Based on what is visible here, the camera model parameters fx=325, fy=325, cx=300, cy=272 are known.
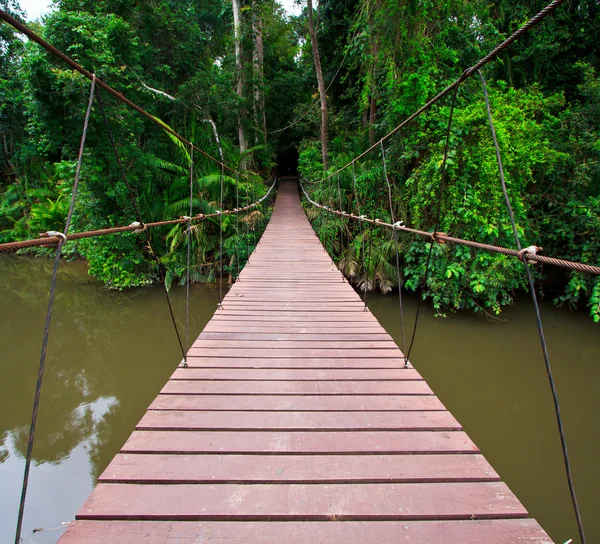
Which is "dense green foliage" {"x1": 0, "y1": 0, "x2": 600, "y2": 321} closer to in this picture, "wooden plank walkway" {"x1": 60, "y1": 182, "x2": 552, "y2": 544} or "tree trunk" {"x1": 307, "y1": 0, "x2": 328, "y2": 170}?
"tree trunk" {"x1": 307, "y1": 0, "x2": 328, "y2": 170}

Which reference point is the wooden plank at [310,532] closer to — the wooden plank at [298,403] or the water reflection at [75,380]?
the wooden plank at [298,403]

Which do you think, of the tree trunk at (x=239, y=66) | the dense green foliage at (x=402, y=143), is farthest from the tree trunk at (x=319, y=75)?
the tree trunk at (x=239, y=66)

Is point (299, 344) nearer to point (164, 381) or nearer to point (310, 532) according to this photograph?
point (310, 532)

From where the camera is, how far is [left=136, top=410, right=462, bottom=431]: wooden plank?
1.16m

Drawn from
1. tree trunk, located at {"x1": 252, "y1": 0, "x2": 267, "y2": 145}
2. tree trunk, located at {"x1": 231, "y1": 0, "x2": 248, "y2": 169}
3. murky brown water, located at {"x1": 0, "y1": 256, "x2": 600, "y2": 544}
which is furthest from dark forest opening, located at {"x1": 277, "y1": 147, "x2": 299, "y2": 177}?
murky brown water, located at {"x1": 0, "y1": 256, "x2": 600, "y2": 544}

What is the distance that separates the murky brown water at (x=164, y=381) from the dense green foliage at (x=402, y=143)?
1.55 ft

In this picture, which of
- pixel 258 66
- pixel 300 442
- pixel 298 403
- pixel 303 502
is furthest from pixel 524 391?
pixel 258 66

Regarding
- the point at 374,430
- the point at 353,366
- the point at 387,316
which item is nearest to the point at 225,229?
the point at 387,316

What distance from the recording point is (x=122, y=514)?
837mm

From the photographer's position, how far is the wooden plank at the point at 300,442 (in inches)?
41.5

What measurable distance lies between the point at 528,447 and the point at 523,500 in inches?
20.1

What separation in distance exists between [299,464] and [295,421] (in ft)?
0.67

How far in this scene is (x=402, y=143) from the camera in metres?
4.42

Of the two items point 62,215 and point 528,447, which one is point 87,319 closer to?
point 62,215
